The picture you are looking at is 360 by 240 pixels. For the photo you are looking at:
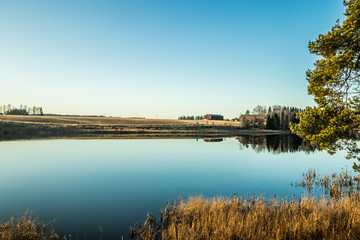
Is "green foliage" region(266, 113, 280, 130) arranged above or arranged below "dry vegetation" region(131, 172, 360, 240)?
above

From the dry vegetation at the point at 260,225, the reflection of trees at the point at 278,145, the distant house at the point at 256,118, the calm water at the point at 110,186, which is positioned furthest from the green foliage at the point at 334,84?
the distant house at the point at 256,118

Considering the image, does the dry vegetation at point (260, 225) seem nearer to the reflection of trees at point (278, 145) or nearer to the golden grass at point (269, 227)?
the golden grass at point (269, 227)

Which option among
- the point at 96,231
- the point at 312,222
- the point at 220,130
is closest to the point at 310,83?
the point at 312,222

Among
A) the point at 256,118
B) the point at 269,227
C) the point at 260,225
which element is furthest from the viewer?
the point at 256,118

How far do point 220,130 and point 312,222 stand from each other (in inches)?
3705

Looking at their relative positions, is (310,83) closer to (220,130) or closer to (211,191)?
(211,191)

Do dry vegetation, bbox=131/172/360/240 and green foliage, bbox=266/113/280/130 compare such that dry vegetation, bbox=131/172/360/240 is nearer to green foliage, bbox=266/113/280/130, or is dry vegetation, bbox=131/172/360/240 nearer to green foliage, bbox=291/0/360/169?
green foliage, bbox=291/0/360/169

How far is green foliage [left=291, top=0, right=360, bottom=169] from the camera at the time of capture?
31.5 ft

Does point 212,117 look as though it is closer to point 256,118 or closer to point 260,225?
point 256,118

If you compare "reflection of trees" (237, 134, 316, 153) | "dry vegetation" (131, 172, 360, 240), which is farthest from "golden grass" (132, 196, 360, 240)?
"reflection of trees" (237, 134, 316, 153)

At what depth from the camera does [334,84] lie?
35.0 feet

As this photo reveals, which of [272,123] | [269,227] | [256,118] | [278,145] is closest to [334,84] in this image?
[269,227]

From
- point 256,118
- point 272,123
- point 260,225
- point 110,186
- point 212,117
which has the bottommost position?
point 110,186

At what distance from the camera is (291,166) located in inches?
993
